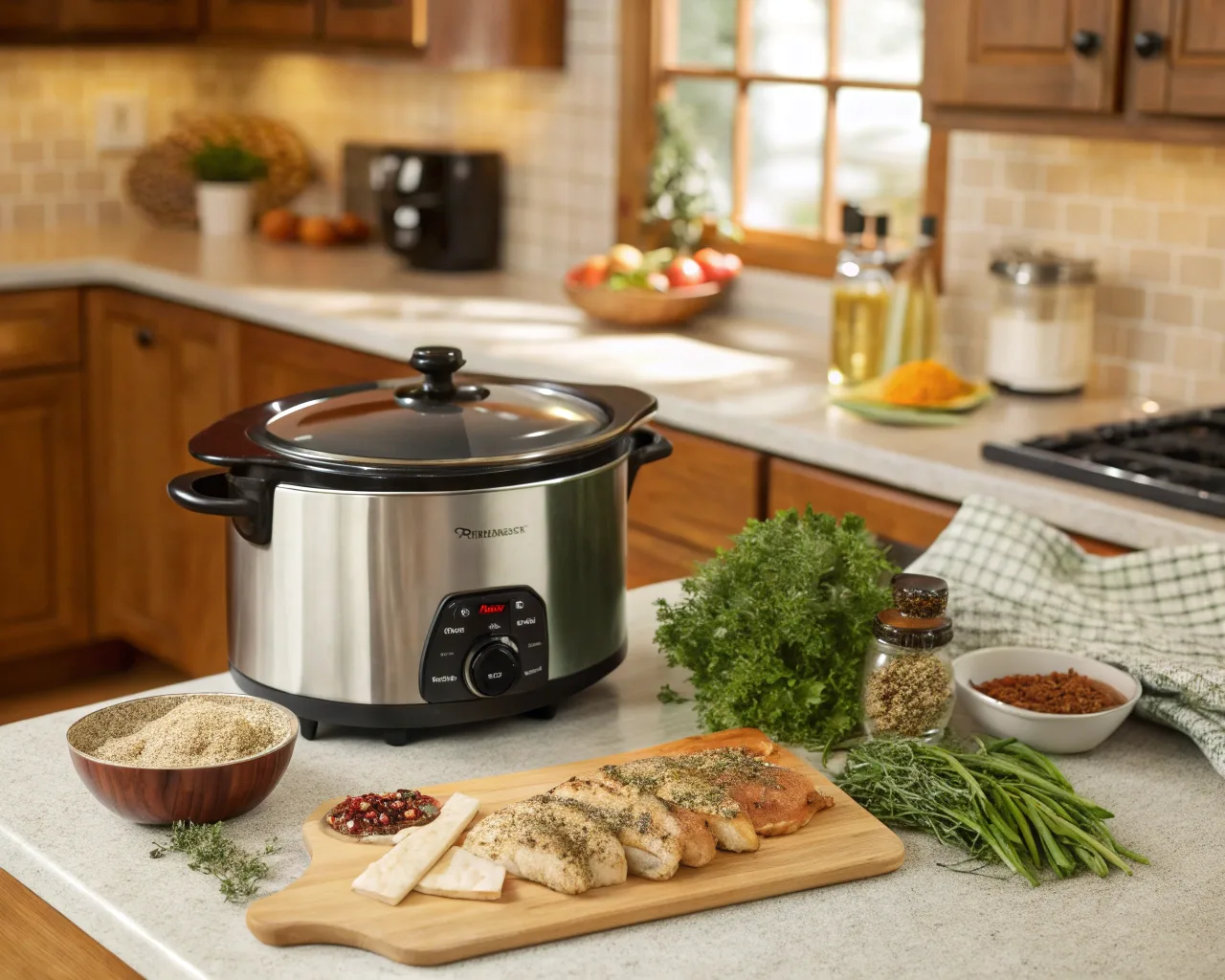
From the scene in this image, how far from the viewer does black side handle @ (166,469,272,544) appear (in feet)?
3.99

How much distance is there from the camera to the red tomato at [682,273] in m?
3.15

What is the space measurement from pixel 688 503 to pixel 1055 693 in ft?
4.25

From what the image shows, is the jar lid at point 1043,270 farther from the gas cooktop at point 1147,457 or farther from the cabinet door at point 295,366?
the cabinet door at point 295,366

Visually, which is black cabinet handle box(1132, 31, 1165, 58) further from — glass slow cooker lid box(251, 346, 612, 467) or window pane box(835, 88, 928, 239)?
glass slow cooker lid box(251, 346, 612, 467)

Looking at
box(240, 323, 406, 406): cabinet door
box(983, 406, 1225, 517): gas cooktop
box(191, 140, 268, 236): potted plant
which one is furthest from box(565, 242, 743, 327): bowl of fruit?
box(191, 140, 268, 236): potted plant

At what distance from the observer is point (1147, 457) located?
212cm

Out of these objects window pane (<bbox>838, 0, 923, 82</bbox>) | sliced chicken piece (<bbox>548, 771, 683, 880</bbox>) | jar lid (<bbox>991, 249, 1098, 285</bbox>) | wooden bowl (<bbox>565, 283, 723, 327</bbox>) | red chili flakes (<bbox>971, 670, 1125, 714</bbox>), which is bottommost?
sliced chicken piece (<bbox>548, 771, 683, 880</bbox>)

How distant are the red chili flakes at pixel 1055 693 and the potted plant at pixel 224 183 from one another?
3.28m

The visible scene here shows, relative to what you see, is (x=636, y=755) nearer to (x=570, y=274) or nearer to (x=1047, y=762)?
(x=1047, y=762)

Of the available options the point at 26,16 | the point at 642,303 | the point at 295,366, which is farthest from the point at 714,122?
the point at 26,16

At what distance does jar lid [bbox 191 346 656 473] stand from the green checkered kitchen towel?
35cm

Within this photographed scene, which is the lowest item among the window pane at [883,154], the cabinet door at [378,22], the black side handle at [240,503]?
the black side handle at [240,503]

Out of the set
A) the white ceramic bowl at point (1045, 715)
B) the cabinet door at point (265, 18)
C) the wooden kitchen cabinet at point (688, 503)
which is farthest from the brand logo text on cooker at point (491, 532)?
the cabinet door at point (265, 18)

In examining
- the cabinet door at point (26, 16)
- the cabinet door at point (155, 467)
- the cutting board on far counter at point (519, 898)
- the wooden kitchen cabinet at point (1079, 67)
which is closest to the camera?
the cutting board on far counter at point (519, 898)
